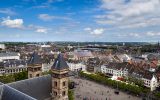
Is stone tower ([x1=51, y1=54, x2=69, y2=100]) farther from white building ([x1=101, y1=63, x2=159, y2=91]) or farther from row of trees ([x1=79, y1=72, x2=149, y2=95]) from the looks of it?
white building ([x1=101, y1=63, x2=159, y2=91])

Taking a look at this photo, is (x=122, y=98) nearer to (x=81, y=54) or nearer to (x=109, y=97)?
(x=109, y=97)

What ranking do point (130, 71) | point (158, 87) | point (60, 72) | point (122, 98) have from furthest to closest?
1. point (130, 71)
2. point (158, 87)
3. point (122, 98)
4. point (60, 72)

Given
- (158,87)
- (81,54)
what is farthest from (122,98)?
(81,54)

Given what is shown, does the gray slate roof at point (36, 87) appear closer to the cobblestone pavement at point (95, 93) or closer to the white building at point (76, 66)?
the cobblestone pavement at point (95, 93)

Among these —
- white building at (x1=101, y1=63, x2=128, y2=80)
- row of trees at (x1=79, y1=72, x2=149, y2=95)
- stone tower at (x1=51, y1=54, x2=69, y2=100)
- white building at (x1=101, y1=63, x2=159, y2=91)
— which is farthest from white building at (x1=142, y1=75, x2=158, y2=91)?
stone tower at (x1=51, y1=54, x2=69, y2=100)

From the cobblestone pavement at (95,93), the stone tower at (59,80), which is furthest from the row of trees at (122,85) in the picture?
the stone tower at (59,80)

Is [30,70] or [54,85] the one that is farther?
[30,70]

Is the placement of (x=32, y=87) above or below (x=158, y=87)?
above
